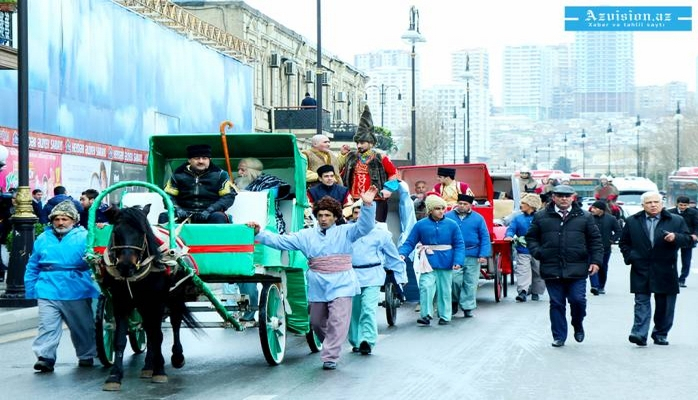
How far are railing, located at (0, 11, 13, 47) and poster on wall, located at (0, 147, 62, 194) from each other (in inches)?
86.1

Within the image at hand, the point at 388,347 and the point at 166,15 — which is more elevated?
the point at 166,15

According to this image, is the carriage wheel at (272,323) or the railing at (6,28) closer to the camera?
the carriage wheel at (272,323)

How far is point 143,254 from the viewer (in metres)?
11.1

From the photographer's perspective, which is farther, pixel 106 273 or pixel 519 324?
pixel 519 324

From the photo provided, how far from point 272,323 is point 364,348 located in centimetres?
150

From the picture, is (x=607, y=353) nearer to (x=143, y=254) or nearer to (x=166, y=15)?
(x=143, y=254)

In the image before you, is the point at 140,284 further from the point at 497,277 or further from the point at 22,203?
the point at 497,277

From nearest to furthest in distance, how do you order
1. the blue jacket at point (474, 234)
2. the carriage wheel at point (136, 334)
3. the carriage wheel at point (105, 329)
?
the carriage wheel at point (105, 329) < the carriage wheel at point (136, 334) < the blue jacket at point (474, 234)

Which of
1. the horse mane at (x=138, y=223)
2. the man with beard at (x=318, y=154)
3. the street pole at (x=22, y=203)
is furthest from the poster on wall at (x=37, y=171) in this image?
the horse mane at (x=138, y=223)

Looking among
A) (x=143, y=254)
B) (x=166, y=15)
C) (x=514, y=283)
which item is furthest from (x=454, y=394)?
(x=166, y=15)

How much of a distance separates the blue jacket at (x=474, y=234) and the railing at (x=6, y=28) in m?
11.9

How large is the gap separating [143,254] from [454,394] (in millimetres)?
2755

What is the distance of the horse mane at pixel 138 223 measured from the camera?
11.0 metres

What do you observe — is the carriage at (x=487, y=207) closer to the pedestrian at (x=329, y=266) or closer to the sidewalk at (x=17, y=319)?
the sidewalk at (x=17, y=319)
